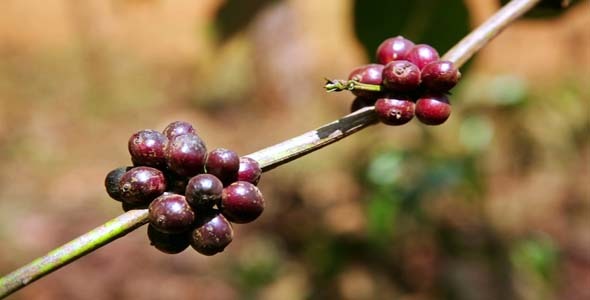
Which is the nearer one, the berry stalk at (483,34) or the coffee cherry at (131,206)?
the coffee cherry at (131,206)

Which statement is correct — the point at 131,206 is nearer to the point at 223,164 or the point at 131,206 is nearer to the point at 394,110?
the point at 223,164

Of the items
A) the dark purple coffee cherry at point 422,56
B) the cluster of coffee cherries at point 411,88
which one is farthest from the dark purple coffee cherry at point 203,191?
the dark purple coffee cherry at point 422,56

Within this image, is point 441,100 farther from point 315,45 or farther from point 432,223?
point 315,45

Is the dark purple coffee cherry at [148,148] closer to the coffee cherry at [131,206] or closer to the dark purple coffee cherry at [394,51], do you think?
the coffee cherry at [131,206]

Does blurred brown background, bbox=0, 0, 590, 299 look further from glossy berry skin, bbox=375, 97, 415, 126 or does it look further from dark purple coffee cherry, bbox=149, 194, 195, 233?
dark purple coffee cherry, bbox=149, 194, 195, 233

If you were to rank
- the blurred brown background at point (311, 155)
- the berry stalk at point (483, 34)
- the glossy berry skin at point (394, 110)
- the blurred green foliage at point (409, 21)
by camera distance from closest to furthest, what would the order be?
1. the glossy berry skin at point (394, 110)
2. the berry stalk at point (483, 34)
3. the blurred green foliage at point (409, 21)
4. the blurred brown background at point (311, 155)

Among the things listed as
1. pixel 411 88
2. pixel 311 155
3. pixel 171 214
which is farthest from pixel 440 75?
pixel 311 155

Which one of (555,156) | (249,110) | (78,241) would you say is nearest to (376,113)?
(78,241)

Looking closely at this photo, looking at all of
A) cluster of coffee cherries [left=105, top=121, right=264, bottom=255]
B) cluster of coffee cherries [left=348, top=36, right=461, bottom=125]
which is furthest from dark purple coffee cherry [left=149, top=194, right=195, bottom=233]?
cluster of coffee cherries [left=348, top=36, right=461, bottom=125]
